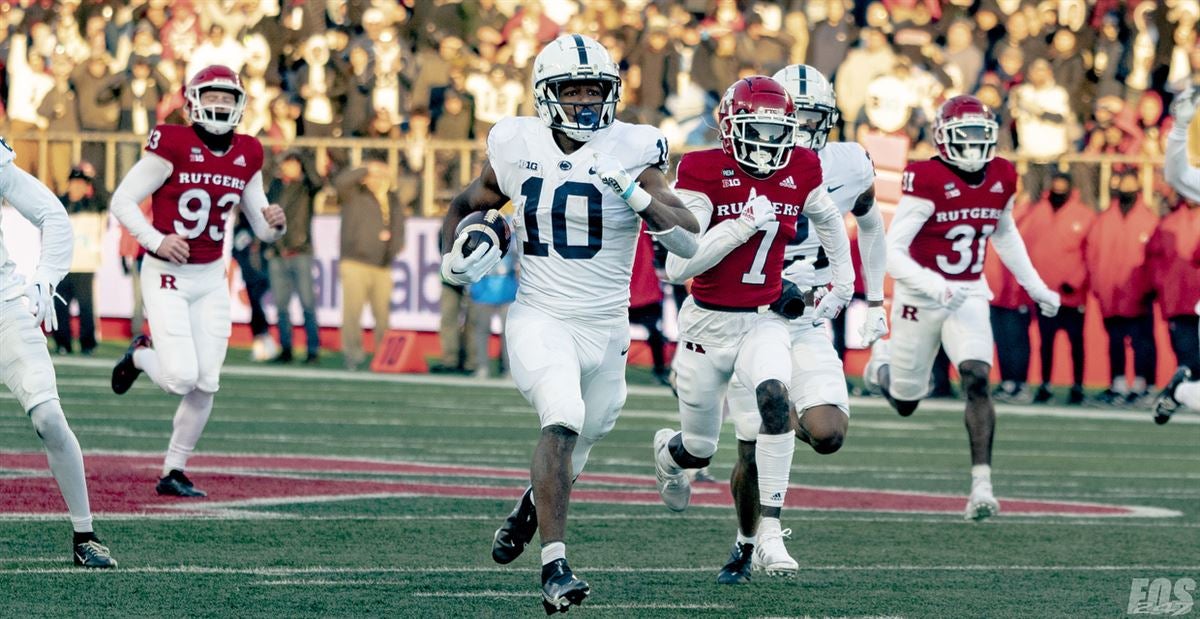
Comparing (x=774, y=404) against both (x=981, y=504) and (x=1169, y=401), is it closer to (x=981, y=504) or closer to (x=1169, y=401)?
(x=981, y=504)

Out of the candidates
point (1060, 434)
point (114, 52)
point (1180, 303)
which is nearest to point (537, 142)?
point (1060, 434)

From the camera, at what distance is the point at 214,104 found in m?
9.65

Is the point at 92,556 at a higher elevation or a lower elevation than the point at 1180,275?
lower

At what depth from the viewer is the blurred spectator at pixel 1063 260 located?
16.5 metres

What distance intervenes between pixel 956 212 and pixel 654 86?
9039 mm

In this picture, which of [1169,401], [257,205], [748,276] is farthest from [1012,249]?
[257,205]

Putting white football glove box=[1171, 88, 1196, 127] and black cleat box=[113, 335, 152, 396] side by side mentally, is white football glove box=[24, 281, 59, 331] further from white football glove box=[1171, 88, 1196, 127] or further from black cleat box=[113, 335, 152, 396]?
white football glove box=[1171, 88, 1196, 127]

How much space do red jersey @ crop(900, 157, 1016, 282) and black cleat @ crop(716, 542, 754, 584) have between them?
10.1ft

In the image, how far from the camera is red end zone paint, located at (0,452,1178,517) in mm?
9227

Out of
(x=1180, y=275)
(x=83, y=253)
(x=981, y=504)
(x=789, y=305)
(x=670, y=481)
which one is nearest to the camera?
(x=789, y=305)

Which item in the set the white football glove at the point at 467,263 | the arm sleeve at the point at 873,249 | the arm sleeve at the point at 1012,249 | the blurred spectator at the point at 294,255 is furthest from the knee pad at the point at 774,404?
the blurred spectator at the point at 294,255

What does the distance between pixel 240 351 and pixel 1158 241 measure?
8.26 m

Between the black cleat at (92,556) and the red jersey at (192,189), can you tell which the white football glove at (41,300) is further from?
the red jersey at (192,189)

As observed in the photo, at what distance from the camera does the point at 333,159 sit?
62.4 feet
